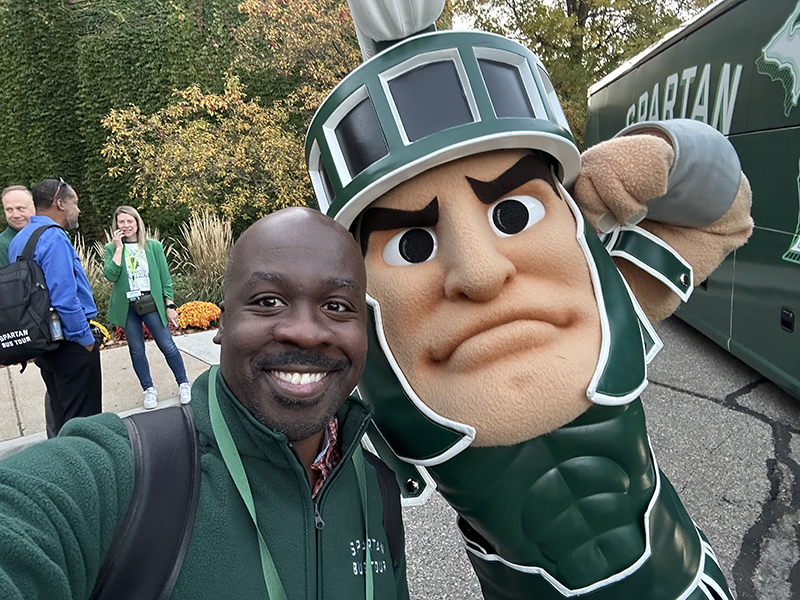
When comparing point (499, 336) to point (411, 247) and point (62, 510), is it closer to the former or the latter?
point (411, 247)

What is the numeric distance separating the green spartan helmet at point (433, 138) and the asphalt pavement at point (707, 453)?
1750mm

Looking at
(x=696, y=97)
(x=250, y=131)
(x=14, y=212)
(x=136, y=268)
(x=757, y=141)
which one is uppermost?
(x=250, y=131)

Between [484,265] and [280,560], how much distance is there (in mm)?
778

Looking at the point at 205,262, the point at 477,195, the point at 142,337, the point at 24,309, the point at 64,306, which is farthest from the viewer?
the point at 205,262

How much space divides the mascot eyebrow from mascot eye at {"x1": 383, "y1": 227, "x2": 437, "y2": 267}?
1.0 inches

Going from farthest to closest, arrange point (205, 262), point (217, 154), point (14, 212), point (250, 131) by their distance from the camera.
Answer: point (250, 131), point (217, 154), point (205, 262), point (14, 212)

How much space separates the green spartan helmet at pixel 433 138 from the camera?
1.42 m

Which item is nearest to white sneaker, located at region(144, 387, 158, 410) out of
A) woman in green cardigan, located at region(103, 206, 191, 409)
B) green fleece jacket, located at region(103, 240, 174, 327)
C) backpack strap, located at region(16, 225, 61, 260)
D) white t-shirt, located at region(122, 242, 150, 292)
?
woman in green cardigan, located at region(103, 206, 191, 409)

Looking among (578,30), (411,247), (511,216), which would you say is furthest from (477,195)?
(578,30)

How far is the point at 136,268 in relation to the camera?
4566mm

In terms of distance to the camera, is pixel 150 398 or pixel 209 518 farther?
pixel 150 398

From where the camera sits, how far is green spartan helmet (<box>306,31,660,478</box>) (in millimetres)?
1421

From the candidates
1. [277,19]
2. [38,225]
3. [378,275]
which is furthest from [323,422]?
[277,19]

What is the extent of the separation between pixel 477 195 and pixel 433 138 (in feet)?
0.65
